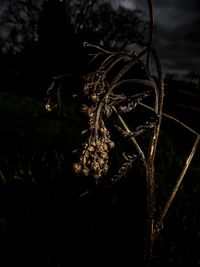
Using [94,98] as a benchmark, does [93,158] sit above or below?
below

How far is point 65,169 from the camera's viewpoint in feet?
12.0

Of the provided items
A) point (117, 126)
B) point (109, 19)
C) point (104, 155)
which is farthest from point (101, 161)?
point (109, 19)

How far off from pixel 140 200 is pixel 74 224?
28.8 inches

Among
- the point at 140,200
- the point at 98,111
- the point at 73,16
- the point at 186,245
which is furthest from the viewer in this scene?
the point at 73,16

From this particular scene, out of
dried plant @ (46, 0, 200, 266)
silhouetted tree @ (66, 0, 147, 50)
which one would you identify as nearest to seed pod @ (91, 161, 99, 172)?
dried plant @ (46, 0, 200, 266)

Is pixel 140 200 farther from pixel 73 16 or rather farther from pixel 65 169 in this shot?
pixel 73 16

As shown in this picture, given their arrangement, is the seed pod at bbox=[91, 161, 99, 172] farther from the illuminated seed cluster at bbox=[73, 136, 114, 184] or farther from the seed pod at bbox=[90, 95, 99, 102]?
the seed pod at bbox=[90, 95, 99, 102]

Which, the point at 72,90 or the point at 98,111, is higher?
the point at 72,90

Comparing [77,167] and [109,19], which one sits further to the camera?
[109,19]

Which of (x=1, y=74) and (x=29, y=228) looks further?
(x=1, y=74)

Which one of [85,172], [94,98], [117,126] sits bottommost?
[85,172]

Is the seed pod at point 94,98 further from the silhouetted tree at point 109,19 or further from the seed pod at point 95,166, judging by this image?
the silhouetted tree at point 109,19

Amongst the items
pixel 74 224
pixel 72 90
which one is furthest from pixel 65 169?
pixel 72 90

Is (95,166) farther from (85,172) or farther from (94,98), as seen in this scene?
(94,98)
